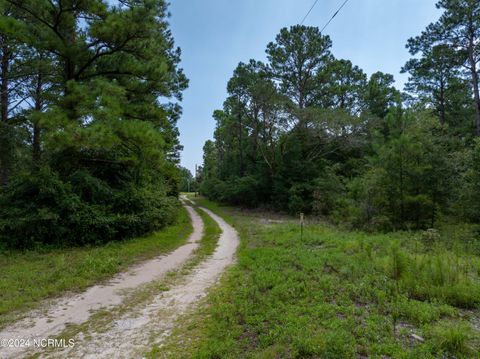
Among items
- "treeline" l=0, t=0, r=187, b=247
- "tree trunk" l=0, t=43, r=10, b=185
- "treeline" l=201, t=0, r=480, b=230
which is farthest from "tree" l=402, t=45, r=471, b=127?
"tree trunk" l=0, t=43, r=10, b=185

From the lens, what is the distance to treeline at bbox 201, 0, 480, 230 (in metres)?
10.9

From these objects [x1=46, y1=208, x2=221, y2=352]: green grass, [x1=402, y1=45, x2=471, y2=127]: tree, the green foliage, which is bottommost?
[x1=46, y1=208, x2=221, y2=352]: green grass

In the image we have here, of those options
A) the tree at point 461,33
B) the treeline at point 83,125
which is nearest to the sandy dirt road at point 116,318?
the treeline at point 83,125

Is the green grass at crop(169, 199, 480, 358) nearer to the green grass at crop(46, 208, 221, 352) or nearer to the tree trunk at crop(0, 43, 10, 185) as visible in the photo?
the green grass at crop(46, 208, 221, 352)

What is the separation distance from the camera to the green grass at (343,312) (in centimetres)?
292

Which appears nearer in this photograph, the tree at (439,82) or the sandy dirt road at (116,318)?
the sandy dirt road at (116,318)

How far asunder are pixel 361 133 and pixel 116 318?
22.2m

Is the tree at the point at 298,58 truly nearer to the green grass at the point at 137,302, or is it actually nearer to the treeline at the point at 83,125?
the treeline at the point at 83,125

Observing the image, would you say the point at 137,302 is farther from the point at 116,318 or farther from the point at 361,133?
the point at 361,133

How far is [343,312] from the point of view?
380 centimetres

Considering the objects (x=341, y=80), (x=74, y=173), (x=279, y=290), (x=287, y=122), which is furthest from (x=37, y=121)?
(x=341, y=80)

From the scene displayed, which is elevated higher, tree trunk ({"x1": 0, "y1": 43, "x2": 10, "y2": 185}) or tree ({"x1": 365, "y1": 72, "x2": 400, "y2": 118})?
tree ({"x1": 365, "y1": 72, "x2": 400, "y2": 118})

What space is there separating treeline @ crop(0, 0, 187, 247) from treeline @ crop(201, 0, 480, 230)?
10.0m

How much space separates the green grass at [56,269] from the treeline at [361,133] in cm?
985
